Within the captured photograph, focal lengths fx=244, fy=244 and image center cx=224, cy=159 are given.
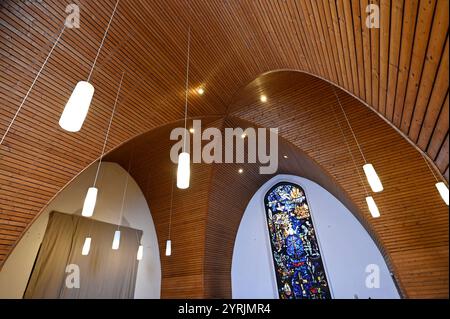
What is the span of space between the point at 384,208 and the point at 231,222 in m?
5.94

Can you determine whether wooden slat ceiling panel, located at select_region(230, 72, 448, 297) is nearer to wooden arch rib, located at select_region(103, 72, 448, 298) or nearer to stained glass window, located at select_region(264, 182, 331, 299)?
wooden arch rib, located at select_region(103, 72, 448, 298)

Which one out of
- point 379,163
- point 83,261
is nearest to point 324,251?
point 379,163

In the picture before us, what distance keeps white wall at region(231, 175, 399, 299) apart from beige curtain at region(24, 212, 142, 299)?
4.40m

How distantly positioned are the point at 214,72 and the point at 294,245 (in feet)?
25.5

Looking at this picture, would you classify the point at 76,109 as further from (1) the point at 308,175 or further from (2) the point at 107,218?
(1) the point at 308,175

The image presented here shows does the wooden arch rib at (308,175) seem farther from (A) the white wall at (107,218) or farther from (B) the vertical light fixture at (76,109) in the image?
(B) the vertical light fixture at (76,109)

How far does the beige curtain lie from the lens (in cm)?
716

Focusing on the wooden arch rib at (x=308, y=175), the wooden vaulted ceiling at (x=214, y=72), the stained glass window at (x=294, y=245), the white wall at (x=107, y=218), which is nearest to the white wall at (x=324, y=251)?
the stained glass window at (x=294, y=245)

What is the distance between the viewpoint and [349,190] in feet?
20.8

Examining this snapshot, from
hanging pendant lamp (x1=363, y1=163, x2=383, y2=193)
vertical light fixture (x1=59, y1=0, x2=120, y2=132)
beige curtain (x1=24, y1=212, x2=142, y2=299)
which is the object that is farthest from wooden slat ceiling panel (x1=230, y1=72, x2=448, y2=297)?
beige curtain (x1=24, y1=212, x2=142, y2=299)

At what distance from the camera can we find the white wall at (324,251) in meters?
8.22
